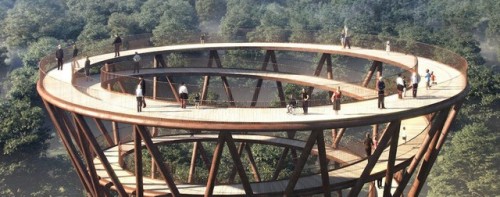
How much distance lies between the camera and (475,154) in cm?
7119

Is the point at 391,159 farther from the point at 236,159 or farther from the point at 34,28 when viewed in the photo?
the point at 34,28

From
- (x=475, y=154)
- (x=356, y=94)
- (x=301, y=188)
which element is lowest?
(x=475, y=154)

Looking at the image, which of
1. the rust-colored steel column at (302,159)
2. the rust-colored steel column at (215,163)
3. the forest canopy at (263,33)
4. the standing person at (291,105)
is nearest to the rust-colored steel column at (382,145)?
the rust-colored steel column at (302,159)

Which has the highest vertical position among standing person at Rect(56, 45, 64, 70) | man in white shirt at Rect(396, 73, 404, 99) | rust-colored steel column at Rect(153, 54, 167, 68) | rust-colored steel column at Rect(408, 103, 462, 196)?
standing person at Rect(56, 45, 64, 70)

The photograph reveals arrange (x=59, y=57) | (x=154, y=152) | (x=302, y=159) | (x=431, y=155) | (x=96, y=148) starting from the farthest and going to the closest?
(x=59, y=57) < (x=431, y=155) < (x=96, y=148) < (x=302, y=159) < (x=154, y=152)

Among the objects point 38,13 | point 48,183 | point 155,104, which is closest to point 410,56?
point 155,104

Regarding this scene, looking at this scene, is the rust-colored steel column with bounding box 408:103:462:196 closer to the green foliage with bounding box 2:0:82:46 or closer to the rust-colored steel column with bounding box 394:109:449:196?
the rust-colored steel column with bounding box 394:109:449:196

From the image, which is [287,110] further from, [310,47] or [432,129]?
[310,47]

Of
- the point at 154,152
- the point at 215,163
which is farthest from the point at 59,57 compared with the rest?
the point at 215,163

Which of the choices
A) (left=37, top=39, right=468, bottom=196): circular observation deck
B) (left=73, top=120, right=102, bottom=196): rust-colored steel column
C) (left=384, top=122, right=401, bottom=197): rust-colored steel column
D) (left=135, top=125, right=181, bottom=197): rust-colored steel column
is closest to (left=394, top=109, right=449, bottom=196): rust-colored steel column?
(left=37, top=39, right=468, bottom=196): circular observation deck

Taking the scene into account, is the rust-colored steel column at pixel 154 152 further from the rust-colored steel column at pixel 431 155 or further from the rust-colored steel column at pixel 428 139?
the rust-colored steel column at pixel 431 155

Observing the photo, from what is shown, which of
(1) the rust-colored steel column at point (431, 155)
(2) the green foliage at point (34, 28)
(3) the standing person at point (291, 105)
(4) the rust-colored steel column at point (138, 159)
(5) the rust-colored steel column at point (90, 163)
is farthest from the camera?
(2) the green foliage at point (34, 28)

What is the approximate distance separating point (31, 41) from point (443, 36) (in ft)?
317

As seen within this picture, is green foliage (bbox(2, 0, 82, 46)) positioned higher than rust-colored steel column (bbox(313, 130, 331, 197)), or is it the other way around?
green foliage (bbox(2, 0, 82, 46))
